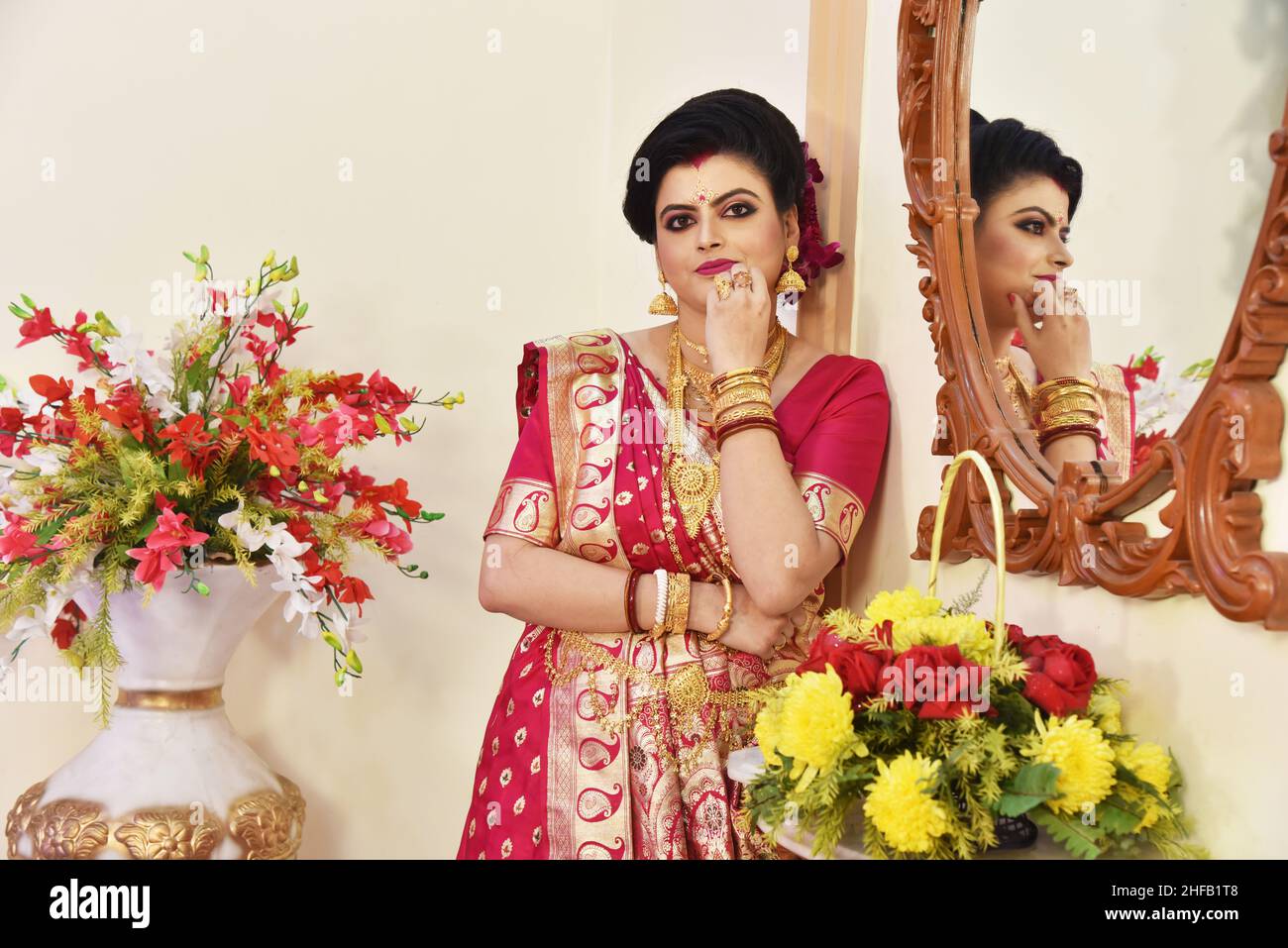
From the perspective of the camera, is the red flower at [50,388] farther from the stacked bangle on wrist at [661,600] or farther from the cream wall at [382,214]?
the stacked bangle on wrist at [661,600]

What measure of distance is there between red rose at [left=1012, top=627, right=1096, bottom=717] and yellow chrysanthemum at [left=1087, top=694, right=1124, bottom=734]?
0.02 m

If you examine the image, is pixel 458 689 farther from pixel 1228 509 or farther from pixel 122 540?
pixel 1228 509

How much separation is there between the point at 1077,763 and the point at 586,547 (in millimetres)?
827

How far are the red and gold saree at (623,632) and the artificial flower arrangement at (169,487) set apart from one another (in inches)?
14.8

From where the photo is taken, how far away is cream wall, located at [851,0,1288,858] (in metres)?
1.00

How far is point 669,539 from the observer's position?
5.46 feet

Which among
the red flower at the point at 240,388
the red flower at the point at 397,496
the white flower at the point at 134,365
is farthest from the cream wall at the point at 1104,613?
the white flower at the point at 134,365

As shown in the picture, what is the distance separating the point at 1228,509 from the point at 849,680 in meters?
0.35

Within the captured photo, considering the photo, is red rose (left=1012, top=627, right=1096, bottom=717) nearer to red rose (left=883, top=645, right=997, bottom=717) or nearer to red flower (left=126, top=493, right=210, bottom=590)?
red rose (left=883, top=645, right=997, bottom=717)

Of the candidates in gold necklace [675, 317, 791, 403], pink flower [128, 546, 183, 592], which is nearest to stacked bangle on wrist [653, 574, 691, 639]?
gold necklace [675, 317, 791, 403]

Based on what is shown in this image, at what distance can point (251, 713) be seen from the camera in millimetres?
2461

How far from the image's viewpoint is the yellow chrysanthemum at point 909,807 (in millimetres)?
1006

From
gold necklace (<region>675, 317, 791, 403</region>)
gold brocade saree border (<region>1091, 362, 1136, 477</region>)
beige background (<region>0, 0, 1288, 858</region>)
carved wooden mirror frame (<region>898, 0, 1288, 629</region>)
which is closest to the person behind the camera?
carved wooden mirror frame (<region>898, 0, 1288, 629</region>)
